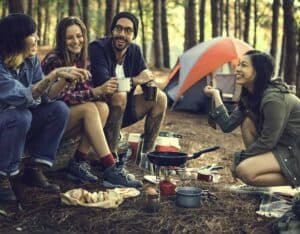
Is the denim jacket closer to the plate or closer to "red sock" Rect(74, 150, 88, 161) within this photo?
"red sock" Rect(74, 150, 88, 161)

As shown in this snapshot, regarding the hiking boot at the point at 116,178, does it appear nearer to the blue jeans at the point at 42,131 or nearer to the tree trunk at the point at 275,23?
the blue jeans at the point at 42,131

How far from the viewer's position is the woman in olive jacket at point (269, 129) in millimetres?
3980

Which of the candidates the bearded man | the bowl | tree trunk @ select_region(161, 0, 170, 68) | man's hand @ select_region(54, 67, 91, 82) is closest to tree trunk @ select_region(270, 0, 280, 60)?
tree trunk @ select_region(161, 0, 170, 68)

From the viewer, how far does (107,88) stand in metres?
4.55

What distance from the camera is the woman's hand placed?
4.55m

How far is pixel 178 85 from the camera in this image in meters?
9.27

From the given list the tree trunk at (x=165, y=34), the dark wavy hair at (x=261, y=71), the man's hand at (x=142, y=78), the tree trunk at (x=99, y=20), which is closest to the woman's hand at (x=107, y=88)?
the man's hand at (x=142, y=78)

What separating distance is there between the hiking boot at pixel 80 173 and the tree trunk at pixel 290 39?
203 inches

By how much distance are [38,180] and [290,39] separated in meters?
5.69

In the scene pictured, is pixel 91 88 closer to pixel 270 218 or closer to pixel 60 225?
pixel 60 225

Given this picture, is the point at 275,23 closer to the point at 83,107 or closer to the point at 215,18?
the point at 215,18

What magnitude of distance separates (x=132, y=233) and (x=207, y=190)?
1.17 m

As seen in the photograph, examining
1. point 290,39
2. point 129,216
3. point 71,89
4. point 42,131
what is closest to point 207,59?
point 290,39

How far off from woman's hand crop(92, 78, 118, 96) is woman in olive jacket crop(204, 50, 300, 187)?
1069mm
